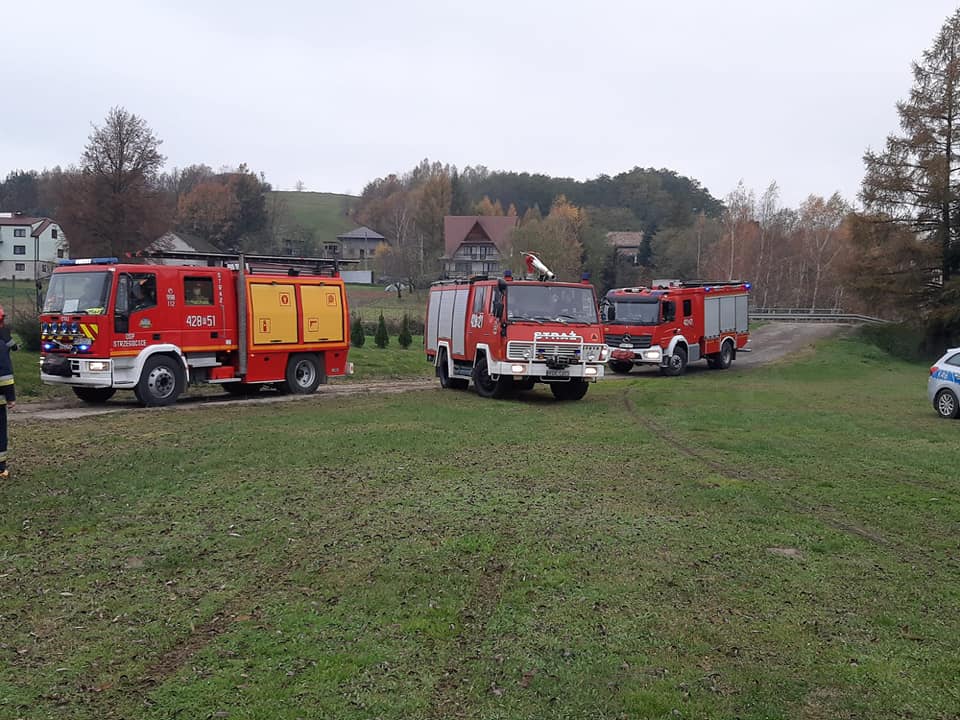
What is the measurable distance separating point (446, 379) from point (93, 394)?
27.1 feet

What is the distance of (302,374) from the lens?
20.9 meters

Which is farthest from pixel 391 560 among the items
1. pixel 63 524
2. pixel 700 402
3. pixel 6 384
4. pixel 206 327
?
pixel 700 402

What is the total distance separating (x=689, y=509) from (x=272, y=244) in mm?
83482

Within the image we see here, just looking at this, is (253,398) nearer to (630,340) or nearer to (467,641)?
(630,340)

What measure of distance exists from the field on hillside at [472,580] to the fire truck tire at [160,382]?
4.35 metres

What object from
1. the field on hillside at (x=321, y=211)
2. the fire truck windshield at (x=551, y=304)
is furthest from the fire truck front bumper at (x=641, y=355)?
the field on hillside at (x=321, y=211)

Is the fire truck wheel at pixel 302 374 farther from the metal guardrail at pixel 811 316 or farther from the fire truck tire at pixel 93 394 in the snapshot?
the metal guardrail at pixel 811 316

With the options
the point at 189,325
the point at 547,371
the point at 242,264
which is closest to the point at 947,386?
the point at 547,371

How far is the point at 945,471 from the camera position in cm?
1144

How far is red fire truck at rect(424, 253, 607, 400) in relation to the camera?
62.3 feet

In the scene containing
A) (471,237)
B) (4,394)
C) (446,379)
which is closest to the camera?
(4,394)

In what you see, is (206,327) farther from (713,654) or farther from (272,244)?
(272,244)

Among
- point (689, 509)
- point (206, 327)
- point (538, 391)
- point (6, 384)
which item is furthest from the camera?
point (538, 391)

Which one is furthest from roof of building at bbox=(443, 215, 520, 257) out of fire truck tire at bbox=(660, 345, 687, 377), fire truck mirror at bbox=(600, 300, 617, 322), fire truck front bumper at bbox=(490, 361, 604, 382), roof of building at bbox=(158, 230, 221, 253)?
fire truck front bumper at bbox=(490, 361, 604, 382)
